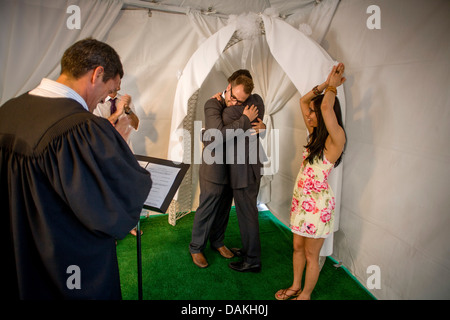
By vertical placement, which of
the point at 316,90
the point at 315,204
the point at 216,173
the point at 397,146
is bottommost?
the point at 315,204

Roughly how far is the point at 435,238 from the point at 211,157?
1612 mm

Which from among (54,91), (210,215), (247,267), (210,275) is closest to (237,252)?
(247,267)

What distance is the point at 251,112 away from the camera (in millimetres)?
1950

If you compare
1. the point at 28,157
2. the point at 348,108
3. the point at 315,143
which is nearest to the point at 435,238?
the point at 315,143

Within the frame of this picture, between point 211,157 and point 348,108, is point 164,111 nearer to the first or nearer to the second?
point 211,157

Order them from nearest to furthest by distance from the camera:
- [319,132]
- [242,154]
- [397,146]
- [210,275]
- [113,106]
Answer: [319,132]
[397,146]
[242,154]
[210,275]
[113,106]

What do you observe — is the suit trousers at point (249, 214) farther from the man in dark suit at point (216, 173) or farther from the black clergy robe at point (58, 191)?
the black clergy robe at point (58, 191)

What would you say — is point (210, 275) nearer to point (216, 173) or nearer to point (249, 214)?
point (249, 214)

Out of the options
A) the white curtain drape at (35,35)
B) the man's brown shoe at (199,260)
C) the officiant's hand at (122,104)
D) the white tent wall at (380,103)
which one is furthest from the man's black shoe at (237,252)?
the white curtain drape at (35,35)

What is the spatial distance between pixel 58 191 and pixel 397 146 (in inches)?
81.4

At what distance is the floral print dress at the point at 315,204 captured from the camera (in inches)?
67.0

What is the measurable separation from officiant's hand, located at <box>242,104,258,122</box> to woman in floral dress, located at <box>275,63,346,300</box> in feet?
1.30

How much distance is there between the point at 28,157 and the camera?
3.11ft

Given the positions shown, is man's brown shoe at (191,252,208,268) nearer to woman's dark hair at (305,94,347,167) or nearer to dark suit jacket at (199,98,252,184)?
dark suit jacket at (199,98,252,184)
